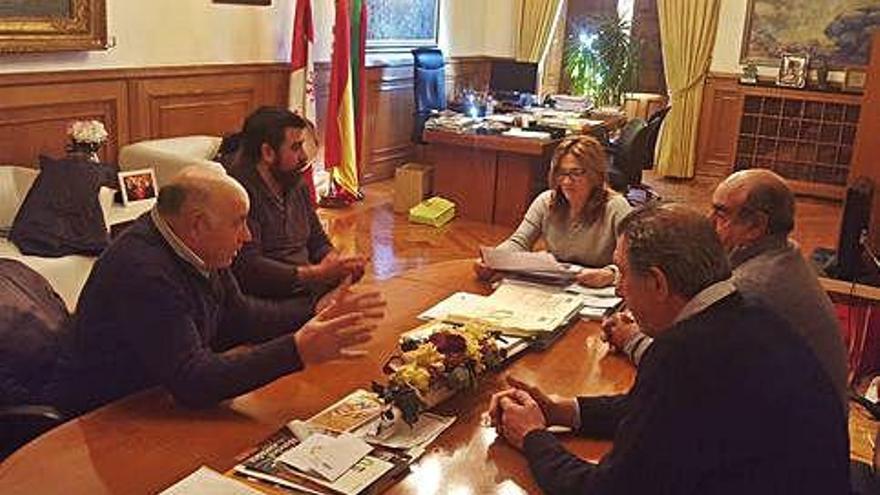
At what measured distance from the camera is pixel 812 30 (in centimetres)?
784

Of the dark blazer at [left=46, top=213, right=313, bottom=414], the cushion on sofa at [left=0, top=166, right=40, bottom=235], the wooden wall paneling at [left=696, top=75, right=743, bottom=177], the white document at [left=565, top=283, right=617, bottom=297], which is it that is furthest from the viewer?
the wooden wall paneling at [left=696, top=75, right=743, bottom=177]

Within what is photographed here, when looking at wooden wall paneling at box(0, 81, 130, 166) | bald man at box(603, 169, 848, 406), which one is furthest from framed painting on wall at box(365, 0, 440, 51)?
bald man at box(603, 169, 848, 406)

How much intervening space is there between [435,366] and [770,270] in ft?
3.14

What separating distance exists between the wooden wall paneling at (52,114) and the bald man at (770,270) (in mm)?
3454

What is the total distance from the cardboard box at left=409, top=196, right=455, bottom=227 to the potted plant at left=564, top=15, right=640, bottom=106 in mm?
2685

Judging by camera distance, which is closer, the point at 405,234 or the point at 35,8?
the point at 35,8

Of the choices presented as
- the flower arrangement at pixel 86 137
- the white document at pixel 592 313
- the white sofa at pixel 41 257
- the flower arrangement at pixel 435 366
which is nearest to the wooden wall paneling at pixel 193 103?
the flower arrangement at pixel 86 137

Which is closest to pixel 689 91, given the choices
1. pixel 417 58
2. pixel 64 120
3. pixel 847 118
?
pixel 847 118

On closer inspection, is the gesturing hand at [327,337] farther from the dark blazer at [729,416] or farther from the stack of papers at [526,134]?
the stack of papers at [526,134]

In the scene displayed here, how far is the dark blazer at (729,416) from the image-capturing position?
1.25 meters

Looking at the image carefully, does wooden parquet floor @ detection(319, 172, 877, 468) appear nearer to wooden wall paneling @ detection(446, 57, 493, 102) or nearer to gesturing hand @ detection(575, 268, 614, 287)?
wooden wall paneling @ detection(446, 57, 493, 102)

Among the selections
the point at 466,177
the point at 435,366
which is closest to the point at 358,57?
the point at 466,177

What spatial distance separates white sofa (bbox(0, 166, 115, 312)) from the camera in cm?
366

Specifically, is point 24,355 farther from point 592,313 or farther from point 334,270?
point 592,313
